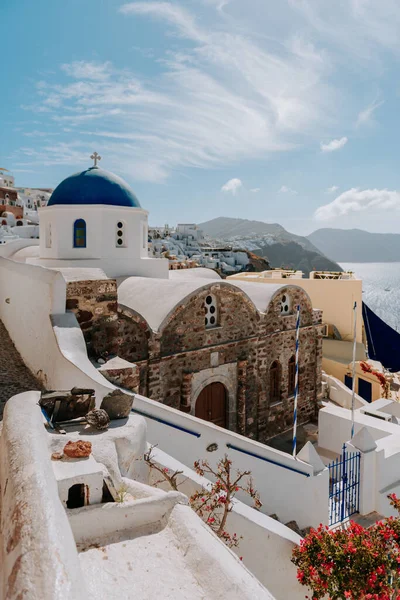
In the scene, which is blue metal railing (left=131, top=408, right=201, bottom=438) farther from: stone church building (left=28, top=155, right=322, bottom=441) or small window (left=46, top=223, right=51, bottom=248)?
small window (left=46, top=223, right=51, bottom=248)

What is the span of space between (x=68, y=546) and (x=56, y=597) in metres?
0.29

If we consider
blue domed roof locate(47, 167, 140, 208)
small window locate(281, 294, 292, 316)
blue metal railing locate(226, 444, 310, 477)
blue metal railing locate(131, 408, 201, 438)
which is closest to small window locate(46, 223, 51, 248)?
blue domed roof locate(47, 167, 140, 208)

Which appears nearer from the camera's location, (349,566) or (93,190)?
(349,566)

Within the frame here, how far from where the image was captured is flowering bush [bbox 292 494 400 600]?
14.1ft

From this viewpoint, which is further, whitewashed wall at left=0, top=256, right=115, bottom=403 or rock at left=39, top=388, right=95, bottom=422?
whitewashed wall at left=0, top=256, right=115, bottom=403

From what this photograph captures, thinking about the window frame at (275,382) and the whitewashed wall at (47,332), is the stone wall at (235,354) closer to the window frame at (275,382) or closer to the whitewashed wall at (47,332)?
the window frame at (275,382)

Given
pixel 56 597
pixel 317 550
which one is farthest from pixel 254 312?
pixel 56 597

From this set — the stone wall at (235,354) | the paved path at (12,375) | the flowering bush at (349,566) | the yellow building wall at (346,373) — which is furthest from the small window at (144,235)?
the flowering bush at (349,566)

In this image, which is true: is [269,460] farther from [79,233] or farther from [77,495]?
[79,233]

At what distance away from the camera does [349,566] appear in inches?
176

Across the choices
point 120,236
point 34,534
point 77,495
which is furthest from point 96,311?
point 120,236

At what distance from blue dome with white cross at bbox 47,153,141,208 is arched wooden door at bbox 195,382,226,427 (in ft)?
20.6

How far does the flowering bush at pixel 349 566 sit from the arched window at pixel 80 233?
33.7ft

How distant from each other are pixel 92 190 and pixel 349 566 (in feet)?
37.6
